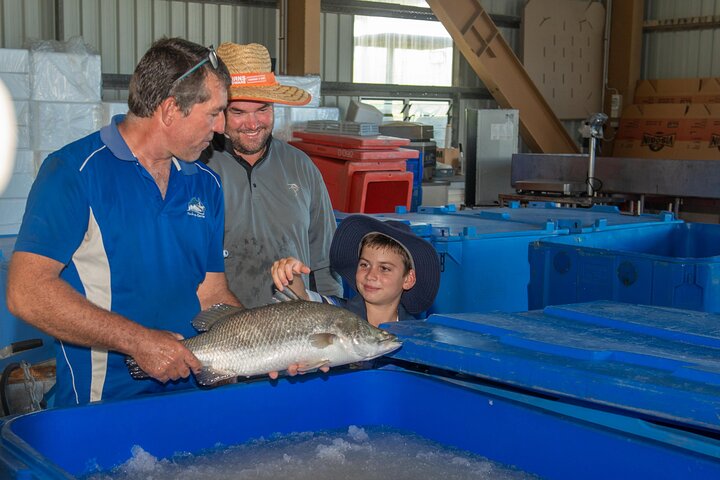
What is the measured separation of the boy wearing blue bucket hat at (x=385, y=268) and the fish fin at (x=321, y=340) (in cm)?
76

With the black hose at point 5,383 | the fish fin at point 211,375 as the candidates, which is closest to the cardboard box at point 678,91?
the black hose at point 5,383

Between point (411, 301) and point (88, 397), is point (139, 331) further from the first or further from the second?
point (411, 301)

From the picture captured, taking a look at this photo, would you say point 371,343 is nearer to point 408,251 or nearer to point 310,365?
point 310,365

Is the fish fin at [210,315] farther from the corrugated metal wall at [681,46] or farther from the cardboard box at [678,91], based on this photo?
the corrugated metal wall at [681,46]

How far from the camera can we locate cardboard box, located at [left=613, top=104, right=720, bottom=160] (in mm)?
12078

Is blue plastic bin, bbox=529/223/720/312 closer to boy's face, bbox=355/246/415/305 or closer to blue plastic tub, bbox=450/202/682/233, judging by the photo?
blue plastic tub, bbox=450/202/682/233

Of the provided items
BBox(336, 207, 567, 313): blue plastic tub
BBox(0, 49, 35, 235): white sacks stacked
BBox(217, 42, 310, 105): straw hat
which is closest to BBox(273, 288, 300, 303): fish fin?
BBox(217, 42, 310, 105): straw hat

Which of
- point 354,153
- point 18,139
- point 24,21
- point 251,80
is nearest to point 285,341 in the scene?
point 251,80

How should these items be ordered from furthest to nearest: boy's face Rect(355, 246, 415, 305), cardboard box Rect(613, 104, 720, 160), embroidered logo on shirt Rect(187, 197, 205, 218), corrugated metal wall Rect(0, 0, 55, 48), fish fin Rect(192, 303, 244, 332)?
cardboard box Rect(613, 104, 720, 160) → corrugated metal wall Rect(0, 0, 55, 48) → boy's face Rect(355, 246, 415, 305) → embroidered logo on shirt Rect(187, 197, 205, 218) → fish fin Rect(192, 303, 244, 332)

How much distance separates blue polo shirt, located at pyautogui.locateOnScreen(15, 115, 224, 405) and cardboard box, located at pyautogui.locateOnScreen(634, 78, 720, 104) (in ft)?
37.3

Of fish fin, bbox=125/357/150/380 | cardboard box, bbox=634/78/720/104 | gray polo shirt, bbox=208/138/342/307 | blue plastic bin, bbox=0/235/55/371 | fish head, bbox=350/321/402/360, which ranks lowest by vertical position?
blue plastic bin, bbox=0/235/55/371

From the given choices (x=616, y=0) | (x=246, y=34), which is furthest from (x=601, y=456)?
(x=616, y=0)

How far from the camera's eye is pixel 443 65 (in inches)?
512

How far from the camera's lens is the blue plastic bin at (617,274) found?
347 centimetres
